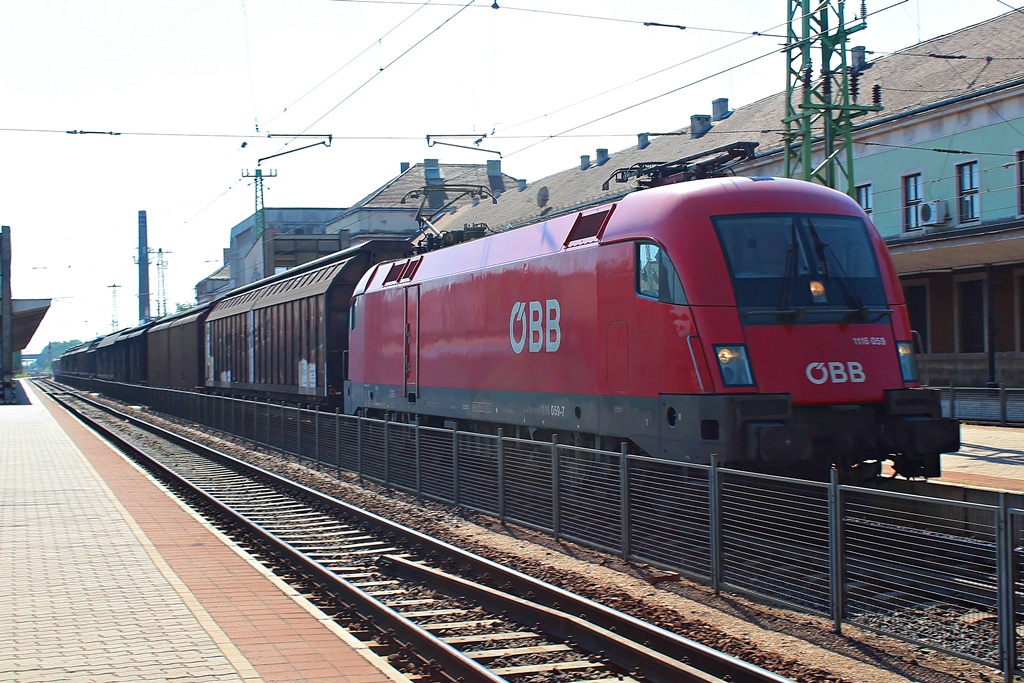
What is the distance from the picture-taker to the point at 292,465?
828 inches

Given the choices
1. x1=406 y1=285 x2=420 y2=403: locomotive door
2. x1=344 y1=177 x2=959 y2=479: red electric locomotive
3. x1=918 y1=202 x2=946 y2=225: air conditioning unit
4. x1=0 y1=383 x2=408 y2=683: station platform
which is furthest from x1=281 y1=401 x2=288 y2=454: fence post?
x1=918 y1=202 x2=946 y2=225: air conditioning unit

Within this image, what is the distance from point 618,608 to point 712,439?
203cm

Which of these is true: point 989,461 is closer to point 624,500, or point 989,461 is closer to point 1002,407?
point 1002,407

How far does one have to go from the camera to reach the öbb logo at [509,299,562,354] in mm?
12570

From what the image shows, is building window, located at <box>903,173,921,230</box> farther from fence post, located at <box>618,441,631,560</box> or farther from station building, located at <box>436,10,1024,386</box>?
fence post, located at <box>618,441,631,560</box>

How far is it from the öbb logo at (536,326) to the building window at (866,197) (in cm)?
2158

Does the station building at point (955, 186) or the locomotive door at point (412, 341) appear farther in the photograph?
the station building at point (955, 186)

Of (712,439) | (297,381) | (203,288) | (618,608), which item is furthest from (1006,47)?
(203,288)

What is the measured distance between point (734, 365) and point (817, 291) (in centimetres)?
136

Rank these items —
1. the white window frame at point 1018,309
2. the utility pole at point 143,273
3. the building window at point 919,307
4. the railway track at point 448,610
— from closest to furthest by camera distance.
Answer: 1. the railway track at point 448,610
2. the white window frame at point 1018,309
3. the building window at point 919,307
4. the utility pole at point 143,273

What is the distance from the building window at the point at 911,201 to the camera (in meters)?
30.2

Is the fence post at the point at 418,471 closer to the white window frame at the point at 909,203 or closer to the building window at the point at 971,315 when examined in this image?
the building window at the point at 971,315

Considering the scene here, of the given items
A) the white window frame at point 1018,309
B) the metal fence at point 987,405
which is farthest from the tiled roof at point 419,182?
the metal fence at point 987,405

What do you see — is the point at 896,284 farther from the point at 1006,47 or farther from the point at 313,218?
the point at 313,218
